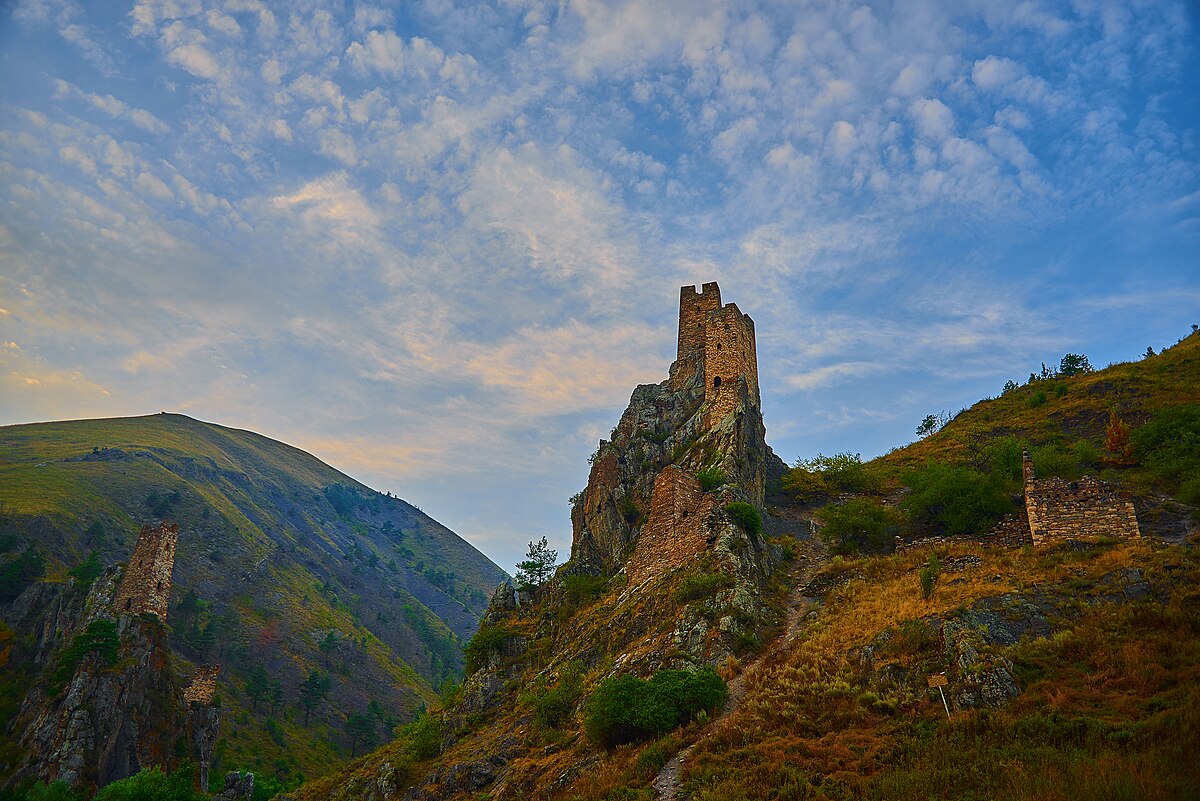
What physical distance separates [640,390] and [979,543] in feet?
97.0

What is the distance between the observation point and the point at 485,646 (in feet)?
134

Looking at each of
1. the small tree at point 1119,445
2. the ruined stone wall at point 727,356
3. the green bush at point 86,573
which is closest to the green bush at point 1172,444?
the small tree at point 1119,445

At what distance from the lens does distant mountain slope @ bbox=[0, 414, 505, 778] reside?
9150 cm

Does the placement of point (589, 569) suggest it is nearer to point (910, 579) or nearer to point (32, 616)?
point (910, 579)

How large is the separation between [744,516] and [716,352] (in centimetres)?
1972

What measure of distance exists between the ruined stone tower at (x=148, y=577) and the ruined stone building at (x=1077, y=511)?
7370 centimetres

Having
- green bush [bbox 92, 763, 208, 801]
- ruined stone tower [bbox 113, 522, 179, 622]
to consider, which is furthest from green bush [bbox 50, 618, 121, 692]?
green bush [bbox 92, 763, 208, 801]

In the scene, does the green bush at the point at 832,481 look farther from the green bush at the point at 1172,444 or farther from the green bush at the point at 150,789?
the green bush at the point at 150,789

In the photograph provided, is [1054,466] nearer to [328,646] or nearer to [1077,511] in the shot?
[1077,511]

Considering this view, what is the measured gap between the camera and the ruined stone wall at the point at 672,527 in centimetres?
3591

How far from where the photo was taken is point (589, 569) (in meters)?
43.8

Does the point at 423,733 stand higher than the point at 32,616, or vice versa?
the point at 32,616

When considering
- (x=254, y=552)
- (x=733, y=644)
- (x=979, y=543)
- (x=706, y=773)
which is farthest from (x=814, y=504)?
(x=254, y=552)

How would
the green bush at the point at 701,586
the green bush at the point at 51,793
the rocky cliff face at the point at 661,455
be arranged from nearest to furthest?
the green bush at the point at 701,586, the rocky cliff face at the point at 661,455, the green bush at the point at 51,793
